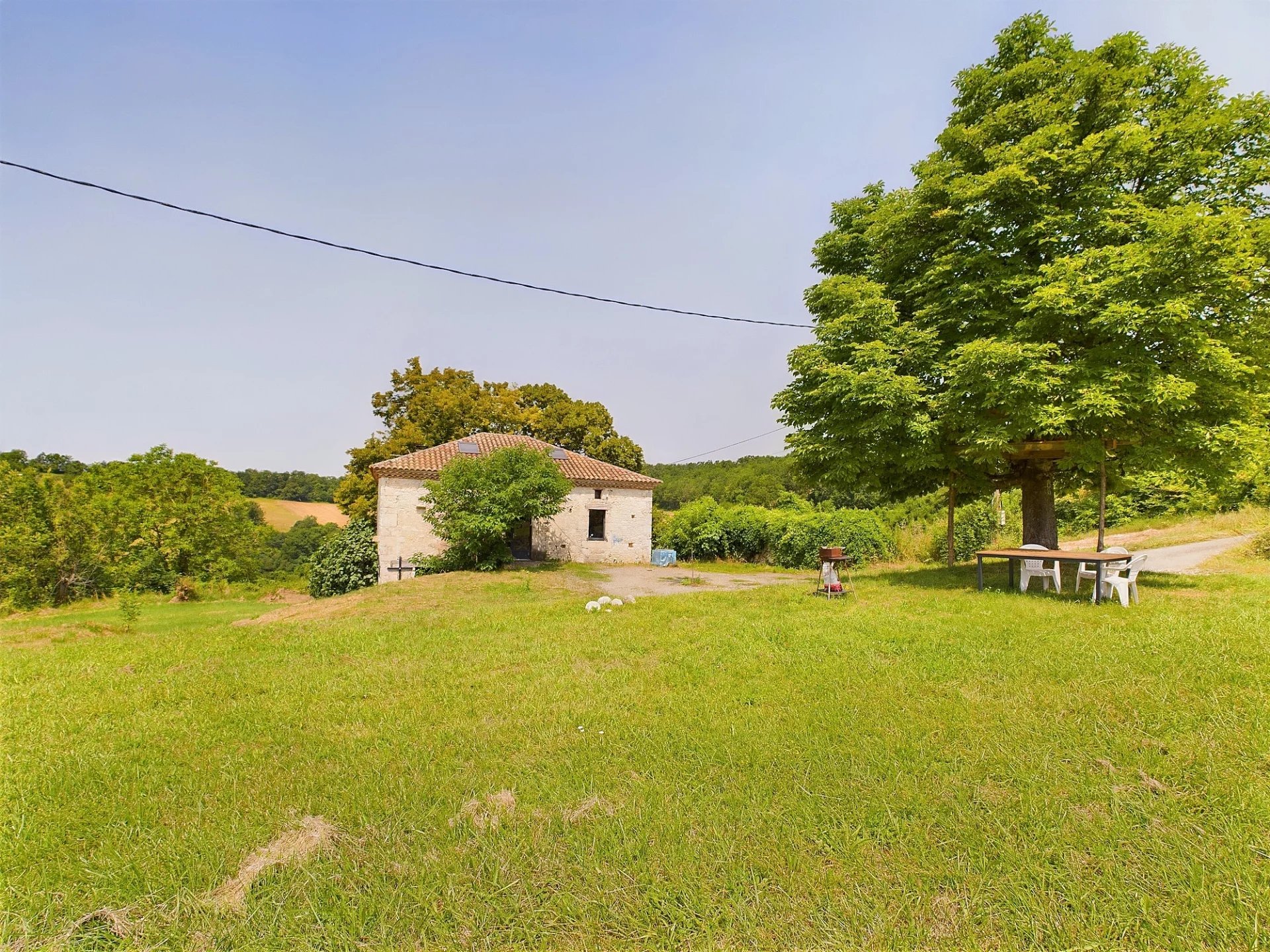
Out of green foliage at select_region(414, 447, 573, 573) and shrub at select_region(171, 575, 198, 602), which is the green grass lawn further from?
shrub at select_region(171, 575, 198, 602)

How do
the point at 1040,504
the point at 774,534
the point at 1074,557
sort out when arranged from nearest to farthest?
the point at 1074,557 → the point at 1040,504 → the point at 774,534

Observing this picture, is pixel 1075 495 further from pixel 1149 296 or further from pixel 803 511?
pixel 1149 296

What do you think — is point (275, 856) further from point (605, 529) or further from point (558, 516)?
point (605, 529)

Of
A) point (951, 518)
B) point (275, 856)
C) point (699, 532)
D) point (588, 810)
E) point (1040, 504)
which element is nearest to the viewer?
point (275, 856)

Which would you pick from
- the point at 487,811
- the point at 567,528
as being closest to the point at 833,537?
the point at 567,528

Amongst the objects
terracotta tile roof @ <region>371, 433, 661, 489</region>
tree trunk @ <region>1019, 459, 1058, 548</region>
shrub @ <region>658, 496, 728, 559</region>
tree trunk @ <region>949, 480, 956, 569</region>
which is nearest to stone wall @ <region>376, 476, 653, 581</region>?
terracotta tile roof @ <region>371, 433, 661, 489</region>

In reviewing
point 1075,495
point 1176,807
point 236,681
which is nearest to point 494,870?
point 1176,807

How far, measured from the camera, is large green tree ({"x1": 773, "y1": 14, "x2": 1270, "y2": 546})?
8.03 meters

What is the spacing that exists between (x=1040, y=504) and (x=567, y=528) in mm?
17486

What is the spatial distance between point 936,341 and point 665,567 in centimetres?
1486

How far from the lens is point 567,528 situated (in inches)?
956

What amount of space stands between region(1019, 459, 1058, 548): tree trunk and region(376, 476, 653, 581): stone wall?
16.0 meters

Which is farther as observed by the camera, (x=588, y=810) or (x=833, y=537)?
(x=833, y=537)

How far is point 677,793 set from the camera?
11.2 feet
